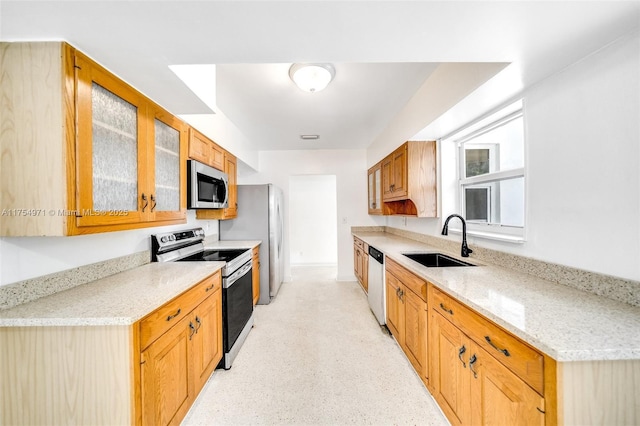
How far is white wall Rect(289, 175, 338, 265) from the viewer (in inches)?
238

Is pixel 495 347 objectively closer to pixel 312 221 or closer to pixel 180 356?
pixel 180 356

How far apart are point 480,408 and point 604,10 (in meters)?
1.74

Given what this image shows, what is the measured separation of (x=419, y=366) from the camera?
1.79 meters

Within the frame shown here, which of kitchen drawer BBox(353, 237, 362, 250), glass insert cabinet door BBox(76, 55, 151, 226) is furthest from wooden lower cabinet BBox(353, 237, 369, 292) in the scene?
glass insert cabinet door BBox(76, 55, 151, 226)

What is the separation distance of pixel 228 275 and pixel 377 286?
1.66 m

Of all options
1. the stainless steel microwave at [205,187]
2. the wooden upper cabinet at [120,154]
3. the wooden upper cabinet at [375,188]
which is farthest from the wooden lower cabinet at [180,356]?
the wooden upper cabinet at [375,188]

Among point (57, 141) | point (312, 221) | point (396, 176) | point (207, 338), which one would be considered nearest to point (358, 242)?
point (396, 176)

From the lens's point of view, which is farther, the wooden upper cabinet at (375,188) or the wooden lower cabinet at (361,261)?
the wooden upper cabinet at (375,188)

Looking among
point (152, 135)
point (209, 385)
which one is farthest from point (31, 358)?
point (152, 135)

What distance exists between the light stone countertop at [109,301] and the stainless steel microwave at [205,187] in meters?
0.73

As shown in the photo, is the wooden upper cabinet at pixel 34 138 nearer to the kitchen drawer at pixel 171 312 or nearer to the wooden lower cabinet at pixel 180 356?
the kitchen drawer at pixel 171 312

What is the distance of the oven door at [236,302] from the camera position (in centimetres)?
205

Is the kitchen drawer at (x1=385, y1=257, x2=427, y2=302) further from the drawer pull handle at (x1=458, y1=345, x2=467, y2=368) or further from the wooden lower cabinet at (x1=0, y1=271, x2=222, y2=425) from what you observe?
the wooden lower cabinet at (x1=0, y1=271, x2=222, y2=425)

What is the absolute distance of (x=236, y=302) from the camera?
2230 mm
